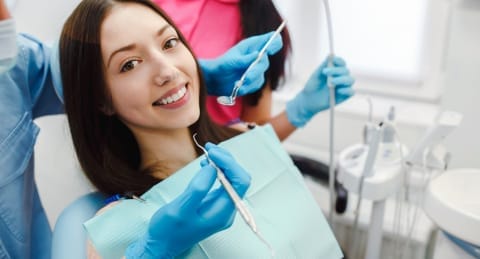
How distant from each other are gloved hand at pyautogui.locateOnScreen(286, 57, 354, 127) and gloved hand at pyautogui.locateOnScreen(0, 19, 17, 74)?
2.14 feet

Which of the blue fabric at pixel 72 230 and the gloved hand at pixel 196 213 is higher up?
the gloved hand at pixel 196 213

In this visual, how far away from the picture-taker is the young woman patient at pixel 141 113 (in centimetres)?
60

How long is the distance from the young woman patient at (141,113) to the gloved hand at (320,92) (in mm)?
302

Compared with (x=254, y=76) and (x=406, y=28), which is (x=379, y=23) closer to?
(x=406, y=28)

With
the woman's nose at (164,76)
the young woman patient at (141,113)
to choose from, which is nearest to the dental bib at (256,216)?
the young woman patient at (141,113)

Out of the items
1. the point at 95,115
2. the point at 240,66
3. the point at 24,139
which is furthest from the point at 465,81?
the point at 24,139

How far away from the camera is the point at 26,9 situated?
620mm

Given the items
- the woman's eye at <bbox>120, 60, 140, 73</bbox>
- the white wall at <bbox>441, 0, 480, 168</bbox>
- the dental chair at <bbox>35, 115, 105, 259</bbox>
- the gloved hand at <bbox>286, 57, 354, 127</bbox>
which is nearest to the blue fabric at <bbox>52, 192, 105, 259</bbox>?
the dental chair at <bbox>35, 115, 105, 259</bbox>

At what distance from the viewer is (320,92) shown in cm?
105

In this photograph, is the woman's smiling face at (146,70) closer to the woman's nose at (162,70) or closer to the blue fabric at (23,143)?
the woman's nose at (162,70)

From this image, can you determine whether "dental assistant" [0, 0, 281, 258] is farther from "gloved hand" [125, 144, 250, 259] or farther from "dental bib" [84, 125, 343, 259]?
"gloved hand" [125, 144, 250, 259]

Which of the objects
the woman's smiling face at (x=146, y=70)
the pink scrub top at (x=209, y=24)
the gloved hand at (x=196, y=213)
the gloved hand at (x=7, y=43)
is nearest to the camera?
the gloved hand at (x=7, y=43)

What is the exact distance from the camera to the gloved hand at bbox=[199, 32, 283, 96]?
2.80ft

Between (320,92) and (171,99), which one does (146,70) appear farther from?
(320,92)
